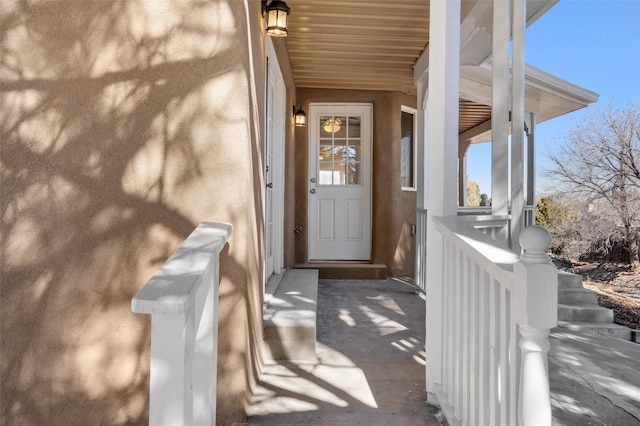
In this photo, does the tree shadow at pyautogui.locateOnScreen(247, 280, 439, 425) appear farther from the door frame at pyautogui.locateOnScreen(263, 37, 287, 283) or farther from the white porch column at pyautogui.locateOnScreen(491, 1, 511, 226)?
the white porch column at pyautogui.locateOnScreen(491, 1, 511, 226)

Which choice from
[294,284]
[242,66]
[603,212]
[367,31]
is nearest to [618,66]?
[603,212]

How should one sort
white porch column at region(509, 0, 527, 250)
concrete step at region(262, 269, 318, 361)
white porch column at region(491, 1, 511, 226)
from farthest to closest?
1. white porch column at region(509, 0, 527, 250)
2. white porch column at region(491, 1, 511, 226)
3. concrete step at region(262, 269, 318, 361)

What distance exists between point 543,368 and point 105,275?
68.6 inches

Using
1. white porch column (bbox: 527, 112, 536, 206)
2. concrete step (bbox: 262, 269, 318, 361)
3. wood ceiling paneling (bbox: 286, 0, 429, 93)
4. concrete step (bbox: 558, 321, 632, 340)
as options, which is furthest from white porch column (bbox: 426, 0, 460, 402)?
white porch column (bbox: 527, 112, 536, 206)

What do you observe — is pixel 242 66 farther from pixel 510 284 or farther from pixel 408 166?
pixel 408 166

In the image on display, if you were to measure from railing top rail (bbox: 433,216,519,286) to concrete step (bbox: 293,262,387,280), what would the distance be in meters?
3.38

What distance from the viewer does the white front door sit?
18.9ft

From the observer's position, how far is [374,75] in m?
5.04

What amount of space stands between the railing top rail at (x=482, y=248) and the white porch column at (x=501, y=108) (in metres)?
1.26

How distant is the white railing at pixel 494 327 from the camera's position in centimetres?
102

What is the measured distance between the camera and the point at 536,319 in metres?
1.01

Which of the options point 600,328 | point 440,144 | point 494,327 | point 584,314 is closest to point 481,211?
point 584,314

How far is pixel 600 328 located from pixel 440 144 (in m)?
2.94

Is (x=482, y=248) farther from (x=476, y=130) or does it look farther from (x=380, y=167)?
(x=476, y=130)
